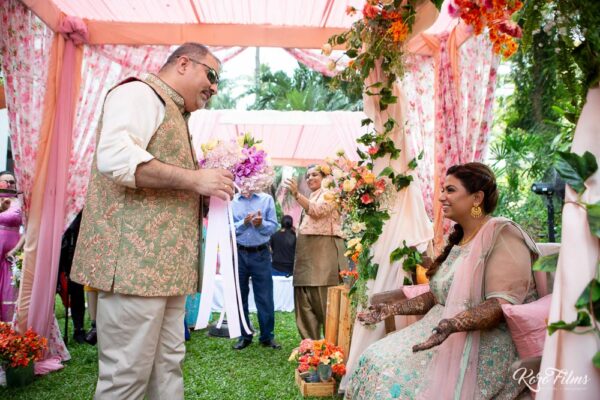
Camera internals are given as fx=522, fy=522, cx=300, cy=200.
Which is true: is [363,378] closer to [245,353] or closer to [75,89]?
[245,353]

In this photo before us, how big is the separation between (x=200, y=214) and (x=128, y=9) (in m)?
3.06

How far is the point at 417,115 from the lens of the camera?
Answer: 16.9 ft

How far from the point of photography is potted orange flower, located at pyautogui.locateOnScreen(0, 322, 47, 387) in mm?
3625

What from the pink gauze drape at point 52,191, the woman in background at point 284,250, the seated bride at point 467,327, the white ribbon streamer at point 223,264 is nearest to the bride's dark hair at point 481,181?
the seated bride at point 467,327

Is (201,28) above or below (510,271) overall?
above

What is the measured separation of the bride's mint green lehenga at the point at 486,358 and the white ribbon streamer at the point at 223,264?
1.98ft

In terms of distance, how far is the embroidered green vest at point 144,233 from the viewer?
1925 millimetres

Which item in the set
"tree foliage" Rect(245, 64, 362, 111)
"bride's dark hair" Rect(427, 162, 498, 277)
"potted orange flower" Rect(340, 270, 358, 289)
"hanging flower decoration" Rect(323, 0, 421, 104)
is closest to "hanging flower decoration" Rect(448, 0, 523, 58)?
"bride's dark hair" Rect(427, 162, 498, 277)

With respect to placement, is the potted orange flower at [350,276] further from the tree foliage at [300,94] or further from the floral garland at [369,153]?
the tree foliage at [300,94]

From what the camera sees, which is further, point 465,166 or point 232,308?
point 465,166

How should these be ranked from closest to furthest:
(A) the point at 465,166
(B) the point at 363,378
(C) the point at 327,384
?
(B) the point at 363,378, (A) the point at 465,166, (C) the point at 327,384

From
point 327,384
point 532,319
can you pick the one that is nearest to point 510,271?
point 532,319

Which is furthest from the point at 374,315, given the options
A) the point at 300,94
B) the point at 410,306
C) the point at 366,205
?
the point at 300,94

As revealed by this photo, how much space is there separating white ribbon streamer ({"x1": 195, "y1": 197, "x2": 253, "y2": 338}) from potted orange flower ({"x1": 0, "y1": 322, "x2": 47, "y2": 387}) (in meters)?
1.95
